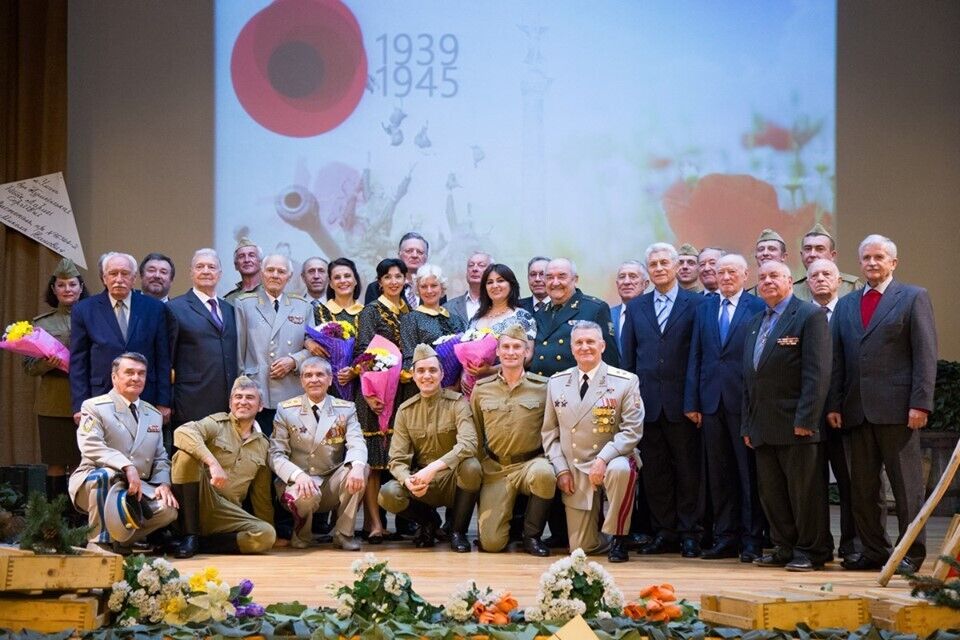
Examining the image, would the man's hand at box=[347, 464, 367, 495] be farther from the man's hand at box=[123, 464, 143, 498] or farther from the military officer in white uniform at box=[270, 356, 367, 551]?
the man's hand at box=[123, 464, 143, 498]

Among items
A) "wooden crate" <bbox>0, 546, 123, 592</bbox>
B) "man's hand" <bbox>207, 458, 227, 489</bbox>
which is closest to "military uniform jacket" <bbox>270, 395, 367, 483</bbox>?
"man's hand" <bbox>207, 458, 227, 489</bbox>

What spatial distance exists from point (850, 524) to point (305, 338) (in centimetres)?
290

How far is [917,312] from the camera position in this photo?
198 inches

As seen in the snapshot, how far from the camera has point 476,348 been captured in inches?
239

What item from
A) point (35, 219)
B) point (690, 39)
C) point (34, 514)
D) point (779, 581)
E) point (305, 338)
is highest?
point (690, 39)

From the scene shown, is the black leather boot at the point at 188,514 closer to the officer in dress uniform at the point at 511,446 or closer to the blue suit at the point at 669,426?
the officer in dress uniform at the point at 511,446

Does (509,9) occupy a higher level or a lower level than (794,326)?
higher

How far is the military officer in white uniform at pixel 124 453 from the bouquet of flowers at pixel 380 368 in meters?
1.06

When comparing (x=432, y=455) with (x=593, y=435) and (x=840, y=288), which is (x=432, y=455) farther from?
(x=840, y=288)

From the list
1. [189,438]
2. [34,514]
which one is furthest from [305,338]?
[34,514]

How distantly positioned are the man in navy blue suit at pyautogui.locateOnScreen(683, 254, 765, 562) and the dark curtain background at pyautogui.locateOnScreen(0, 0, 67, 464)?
4.76 meters

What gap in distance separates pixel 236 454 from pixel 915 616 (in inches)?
134

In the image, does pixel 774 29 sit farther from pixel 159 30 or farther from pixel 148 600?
pixel 148 600

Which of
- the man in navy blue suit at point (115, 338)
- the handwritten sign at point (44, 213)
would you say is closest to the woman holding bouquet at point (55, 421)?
the man in navy blue suit at point (115, 338)
